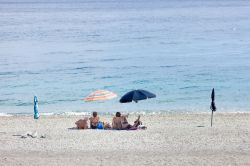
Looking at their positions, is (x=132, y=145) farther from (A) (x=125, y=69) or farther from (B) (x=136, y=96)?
(A) (x=125, y=69)

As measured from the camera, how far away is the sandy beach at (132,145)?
1627cm

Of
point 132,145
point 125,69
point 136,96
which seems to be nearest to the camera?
point 132,145

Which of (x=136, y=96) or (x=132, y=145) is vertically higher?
(x=136, y=96)

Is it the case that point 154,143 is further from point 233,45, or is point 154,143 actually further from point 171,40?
point 171,40

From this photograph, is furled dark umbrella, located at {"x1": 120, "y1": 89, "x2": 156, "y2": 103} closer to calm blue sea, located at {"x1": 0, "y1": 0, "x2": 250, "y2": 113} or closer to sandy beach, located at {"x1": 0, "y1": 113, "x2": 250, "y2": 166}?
sandy beach, located at {"x1": 0, "y1": 113, "x2": 250, "y2": 166}

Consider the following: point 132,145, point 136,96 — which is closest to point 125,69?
point 136,96

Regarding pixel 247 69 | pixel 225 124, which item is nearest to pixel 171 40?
pixel 247 69

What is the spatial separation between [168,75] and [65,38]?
35479mm

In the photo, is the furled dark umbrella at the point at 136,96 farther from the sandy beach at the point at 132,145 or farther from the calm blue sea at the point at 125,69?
the calm blue sea at the point at 125,69

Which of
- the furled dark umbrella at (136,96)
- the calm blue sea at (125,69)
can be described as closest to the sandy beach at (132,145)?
the furled dark umbrella at (136,96)

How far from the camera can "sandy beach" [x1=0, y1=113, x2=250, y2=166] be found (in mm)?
16266

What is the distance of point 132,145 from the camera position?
Answer: 18.1 m

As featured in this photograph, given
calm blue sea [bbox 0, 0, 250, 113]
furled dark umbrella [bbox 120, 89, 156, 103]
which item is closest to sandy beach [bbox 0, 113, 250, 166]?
furled dark umbrella [bbox 120, 89, 156, 103]

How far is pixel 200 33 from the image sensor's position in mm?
80688
